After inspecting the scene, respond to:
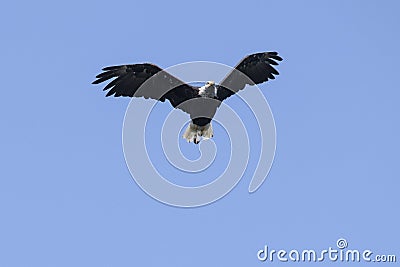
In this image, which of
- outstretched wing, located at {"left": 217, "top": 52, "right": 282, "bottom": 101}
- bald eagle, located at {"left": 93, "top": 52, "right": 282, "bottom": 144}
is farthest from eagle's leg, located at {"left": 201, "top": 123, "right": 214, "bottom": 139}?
outstretched wing, located at {"left": 217, "top": 52, "right": 282, "bottom": 101}

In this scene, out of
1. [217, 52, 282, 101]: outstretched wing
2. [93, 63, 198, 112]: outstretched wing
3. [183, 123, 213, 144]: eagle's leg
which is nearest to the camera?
[93, 63, 198, 112]: outstretched wing

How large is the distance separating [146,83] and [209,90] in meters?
1.08

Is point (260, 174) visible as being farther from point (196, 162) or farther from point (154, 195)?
point (154, 195)

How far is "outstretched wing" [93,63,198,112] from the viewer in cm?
1077

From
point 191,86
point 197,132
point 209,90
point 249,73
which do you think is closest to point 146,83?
point 191,86

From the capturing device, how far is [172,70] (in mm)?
10812

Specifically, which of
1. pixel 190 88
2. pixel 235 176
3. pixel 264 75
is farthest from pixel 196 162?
pixel 264 75

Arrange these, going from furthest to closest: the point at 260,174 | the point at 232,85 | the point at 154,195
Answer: the point at 232,85 < the point at 260,174 < the point at 154,195

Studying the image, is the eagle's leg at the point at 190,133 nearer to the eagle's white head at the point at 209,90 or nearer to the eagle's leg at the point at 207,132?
the eagle's leg at the point at 207,132

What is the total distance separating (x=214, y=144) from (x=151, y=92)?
1.39 metres

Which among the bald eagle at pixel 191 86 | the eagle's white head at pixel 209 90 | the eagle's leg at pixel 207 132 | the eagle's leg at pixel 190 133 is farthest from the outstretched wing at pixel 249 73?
the eagle's leg at pixel 190 133

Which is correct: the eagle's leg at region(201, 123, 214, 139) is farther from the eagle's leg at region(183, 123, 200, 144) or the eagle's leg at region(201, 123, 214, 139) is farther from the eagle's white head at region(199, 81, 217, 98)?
the eagle's white head at region(199, 81, 217, 98)

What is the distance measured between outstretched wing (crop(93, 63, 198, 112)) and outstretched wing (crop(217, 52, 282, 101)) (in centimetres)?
61

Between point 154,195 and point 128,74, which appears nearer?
point 154,195
